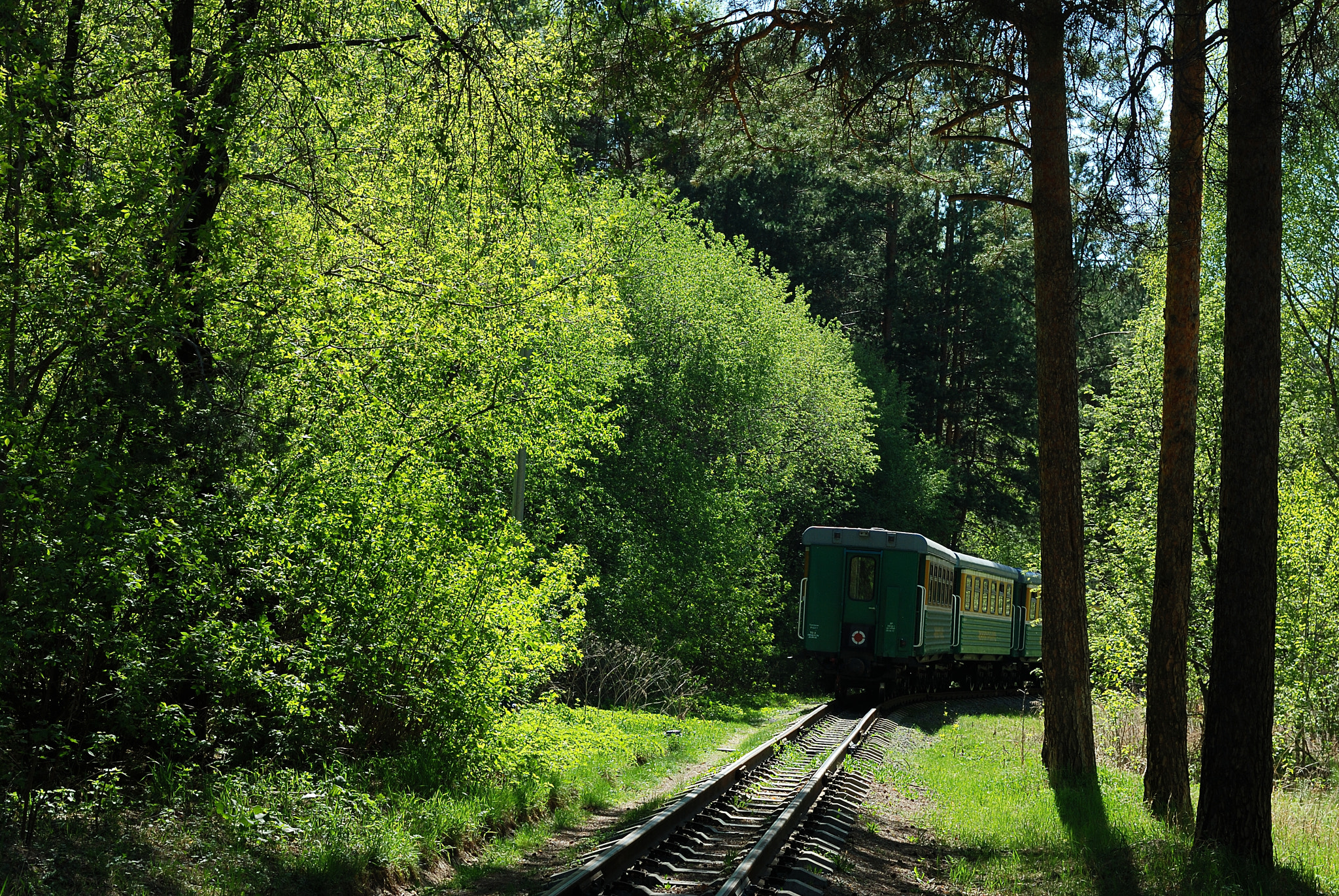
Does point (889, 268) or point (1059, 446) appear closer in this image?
point (1059, 446)

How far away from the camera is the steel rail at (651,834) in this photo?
6.20 meters

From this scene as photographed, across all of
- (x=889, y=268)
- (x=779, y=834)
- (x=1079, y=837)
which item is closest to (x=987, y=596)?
(x=1079, y=837)

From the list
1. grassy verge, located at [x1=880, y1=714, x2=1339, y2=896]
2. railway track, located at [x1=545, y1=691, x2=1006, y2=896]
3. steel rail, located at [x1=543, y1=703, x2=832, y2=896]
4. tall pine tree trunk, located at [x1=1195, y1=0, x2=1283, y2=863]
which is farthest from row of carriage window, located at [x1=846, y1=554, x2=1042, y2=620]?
tall pine tree trunk, located at [x1=1195, y1=0, x2=1283, y2=863]

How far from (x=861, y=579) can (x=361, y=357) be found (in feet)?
41.2

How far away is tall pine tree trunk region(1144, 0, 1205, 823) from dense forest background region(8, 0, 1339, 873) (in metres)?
0.55

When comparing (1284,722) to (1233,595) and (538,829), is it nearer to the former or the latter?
(1233,595)

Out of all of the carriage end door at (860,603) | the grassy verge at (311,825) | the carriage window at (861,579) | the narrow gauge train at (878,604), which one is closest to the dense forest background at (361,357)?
the grassy verge at (311,825)

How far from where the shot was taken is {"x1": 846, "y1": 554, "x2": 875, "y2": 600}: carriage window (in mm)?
19234

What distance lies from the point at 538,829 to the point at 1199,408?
1411 cm

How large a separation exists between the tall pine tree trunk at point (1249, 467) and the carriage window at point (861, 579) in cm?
1175

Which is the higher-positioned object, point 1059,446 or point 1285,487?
point 1285,487

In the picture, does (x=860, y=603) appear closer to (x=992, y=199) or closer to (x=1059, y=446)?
(x=1059, y=446)

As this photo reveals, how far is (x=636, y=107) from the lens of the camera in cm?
900

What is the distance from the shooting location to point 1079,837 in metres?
8.20
